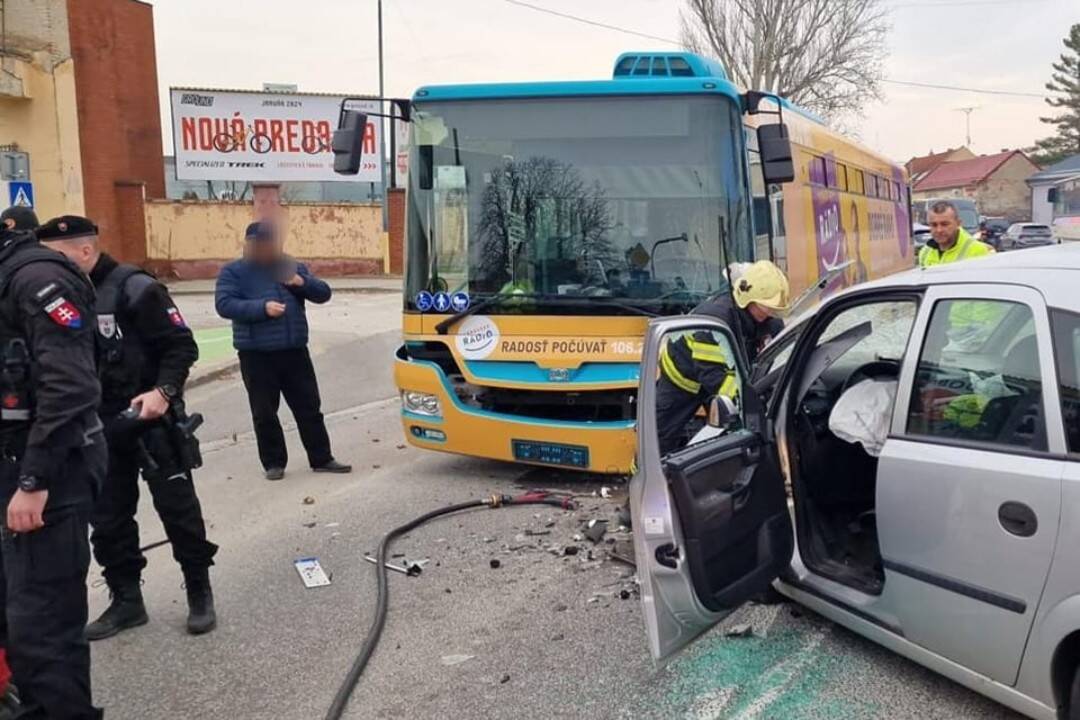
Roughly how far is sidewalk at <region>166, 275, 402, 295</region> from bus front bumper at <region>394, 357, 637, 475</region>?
1584 centimetres

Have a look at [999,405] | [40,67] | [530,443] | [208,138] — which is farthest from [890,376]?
[208,138]

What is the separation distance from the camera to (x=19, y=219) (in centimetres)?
363

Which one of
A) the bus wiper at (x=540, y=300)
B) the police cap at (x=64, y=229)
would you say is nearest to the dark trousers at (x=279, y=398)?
the bus wiper at (x=540, y=300)

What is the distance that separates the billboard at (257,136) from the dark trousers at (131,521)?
21811 mm

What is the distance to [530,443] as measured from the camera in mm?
5895

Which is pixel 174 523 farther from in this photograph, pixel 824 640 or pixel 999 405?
pixel 999 405

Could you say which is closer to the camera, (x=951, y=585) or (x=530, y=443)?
(x=951, y=585)

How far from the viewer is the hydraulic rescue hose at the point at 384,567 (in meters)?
3.44

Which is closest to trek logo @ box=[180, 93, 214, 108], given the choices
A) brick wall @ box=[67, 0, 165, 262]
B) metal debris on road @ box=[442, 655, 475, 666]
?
brick wall @ box=[67, 0, 165, 262]

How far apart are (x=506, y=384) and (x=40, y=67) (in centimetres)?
1636

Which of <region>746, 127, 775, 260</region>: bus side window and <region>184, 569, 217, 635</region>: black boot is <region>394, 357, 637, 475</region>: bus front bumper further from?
<region>184, 569, 217, 635</region>: black boot

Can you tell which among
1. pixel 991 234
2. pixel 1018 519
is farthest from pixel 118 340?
pixel 991 234

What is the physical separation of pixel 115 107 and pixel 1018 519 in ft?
79.6

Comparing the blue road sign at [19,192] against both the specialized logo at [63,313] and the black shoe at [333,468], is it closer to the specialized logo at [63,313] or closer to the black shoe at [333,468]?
the black shoe at [333,468]
